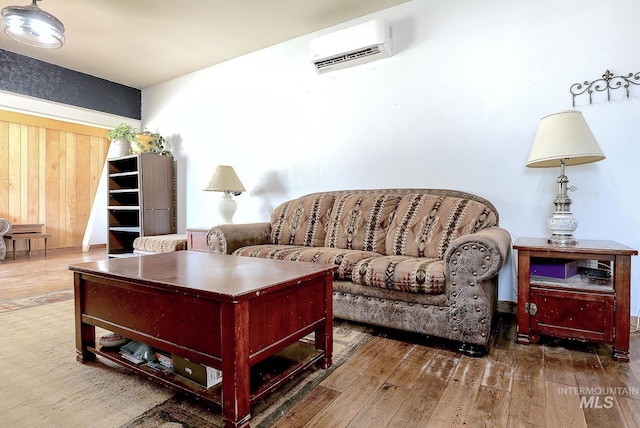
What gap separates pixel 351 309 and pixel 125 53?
3.80 metres

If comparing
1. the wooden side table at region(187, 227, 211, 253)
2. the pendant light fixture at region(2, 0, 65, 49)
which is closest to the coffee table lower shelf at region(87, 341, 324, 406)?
the wooden side table at region(187, 227, 211, 253)

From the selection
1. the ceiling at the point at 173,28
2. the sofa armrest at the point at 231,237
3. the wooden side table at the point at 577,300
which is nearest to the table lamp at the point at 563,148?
the wooden side table at the point at 577,300

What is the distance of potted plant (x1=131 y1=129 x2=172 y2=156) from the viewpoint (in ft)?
13.9

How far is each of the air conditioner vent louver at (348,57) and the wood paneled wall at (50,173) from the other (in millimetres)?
4884

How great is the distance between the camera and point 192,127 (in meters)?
4.40

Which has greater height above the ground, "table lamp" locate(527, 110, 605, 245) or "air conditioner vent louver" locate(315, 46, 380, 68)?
"air conditioner vent louver" locate(315, 46, 380, 68)

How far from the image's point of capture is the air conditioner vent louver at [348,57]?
2916 mm

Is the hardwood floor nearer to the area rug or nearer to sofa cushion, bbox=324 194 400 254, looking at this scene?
the area rug

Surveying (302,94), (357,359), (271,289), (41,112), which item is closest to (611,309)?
(357,359)

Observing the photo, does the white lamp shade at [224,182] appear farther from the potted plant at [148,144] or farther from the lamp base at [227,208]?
the potted plant at [148,144]

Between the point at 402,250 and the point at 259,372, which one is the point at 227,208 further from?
the point at 259,372

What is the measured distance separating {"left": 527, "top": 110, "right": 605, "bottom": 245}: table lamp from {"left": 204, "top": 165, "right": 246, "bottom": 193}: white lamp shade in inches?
101

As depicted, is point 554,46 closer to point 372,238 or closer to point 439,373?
point 372,238

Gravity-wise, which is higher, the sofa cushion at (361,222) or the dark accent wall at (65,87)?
the dark accent wall at (65,87)
